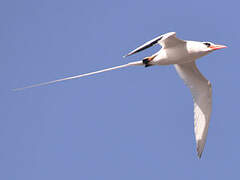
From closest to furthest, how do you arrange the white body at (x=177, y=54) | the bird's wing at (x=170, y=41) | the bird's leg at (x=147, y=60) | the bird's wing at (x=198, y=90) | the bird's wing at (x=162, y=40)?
the bird's wing at (x=162, y=40) → the bird's wing at (x=170, y=41) → the white body at (x=177, y=54) → the bird's leg at (x=147, y=60) → the bird's wing at (x=198, y=90)

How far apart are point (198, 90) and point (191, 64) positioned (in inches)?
36.4

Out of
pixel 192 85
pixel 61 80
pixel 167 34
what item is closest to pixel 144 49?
pixel 167 34

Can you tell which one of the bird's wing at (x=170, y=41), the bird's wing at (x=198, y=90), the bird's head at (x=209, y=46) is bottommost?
the bird's wing at (x=198, y=90)

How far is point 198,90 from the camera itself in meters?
17.6

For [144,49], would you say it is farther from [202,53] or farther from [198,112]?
[198,112]

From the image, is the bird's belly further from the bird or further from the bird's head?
the bird's head

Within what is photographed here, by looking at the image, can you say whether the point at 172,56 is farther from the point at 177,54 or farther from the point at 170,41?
the point at 170,41

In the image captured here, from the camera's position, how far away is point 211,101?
17.6 meters

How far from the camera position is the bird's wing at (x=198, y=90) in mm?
17281

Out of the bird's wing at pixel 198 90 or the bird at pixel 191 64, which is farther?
the bird's wing at pixel 198 90

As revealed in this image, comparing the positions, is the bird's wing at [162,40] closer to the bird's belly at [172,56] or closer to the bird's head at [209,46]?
the bird's belly at [172,56]

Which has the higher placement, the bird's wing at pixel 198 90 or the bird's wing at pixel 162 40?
the bird's wing at pixel 162 40

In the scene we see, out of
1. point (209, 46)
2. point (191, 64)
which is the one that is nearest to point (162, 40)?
point (209, 46)

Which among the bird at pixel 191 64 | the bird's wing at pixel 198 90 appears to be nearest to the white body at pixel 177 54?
the bird at pixel 191 64
